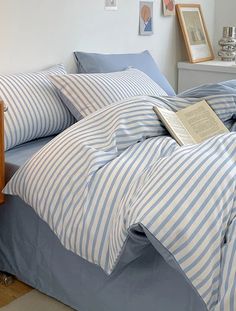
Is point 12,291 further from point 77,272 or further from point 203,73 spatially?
point 203,73

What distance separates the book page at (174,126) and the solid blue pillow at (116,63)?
2.45ft

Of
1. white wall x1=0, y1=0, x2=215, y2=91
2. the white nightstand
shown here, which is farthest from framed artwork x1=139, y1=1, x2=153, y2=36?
the white nightstand

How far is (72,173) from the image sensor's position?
5.00 ft

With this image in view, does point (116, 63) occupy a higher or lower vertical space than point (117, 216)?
higher

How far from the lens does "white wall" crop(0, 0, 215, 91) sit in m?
2.19

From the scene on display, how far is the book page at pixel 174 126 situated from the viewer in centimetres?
170

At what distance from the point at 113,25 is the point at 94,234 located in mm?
1604

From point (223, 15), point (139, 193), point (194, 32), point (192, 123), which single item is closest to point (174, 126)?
point (192, 123)

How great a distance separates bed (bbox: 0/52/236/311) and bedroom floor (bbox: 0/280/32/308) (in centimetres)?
3

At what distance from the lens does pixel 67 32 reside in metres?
2.47

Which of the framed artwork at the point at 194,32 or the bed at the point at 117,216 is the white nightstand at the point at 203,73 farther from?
the bed at the point at 117,216

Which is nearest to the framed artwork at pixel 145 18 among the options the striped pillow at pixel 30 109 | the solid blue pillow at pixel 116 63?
the solid blue pillow at pixel 116 63

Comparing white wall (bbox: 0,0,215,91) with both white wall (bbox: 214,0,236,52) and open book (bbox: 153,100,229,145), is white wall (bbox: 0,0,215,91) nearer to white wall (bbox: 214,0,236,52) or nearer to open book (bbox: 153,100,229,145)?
white wall (bbox: 214,0,236,52)

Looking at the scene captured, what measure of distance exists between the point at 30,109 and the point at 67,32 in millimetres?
675
